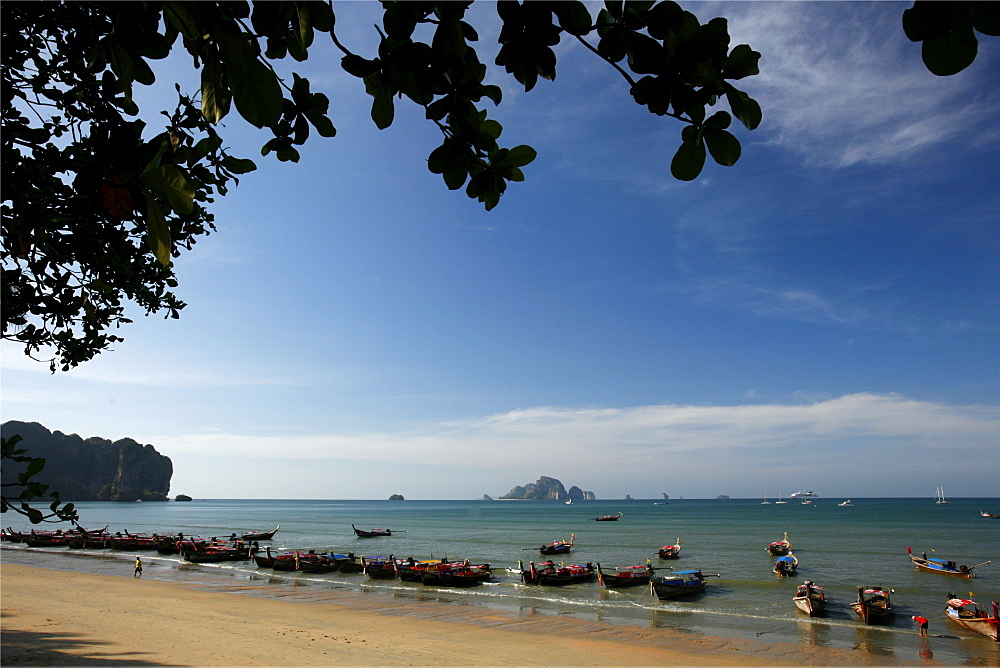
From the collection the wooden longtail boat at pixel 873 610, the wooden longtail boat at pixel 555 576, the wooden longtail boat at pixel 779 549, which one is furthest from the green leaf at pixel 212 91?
the wooden longtail boat at pixel 779 549

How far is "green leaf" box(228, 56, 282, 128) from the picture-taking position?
117 centimetres

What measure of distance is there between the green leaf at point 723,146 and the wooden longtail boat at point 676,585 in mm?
29438

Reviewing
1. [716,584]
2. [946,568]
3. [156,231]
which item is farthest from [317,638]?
[946,568]

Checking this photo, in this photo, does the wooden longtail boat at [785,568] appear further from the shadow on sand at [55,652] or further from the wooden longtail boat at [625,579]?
the shadow on sand at [55,652]

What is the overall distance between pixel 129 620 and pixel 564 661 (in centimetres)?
1584

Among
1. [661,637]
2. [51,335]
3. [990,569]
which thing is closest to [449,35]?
[51,335]

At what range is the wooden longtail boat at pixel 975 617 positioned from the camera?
771 inches

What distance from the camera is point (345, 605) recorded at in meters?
25.7

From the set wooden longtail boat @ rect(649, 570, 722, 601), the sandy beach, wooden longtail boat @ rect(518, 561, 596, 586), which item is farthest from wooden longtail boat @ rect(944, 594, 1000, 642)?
wooden longtail boat @ rect(518, 561, 596, 586)

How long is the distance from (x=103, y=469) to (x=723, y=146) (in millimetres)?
226164

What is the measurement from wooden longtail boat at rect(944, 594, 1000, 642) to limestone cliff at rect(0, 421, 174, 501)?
654 feet

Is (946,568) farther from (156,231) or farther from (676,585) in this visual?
(156,231)

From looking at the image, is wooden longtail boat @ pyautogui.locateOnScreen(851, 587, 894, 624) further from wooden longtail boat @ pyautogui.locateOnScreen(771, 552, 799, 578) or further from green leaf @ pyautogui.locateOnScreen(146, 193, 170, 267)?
green leaf @ pyautogui.locateOnScreen(146, 193, 170, 267)

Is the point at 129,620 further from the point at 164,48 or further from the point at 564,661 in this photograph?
the point at 164,48
